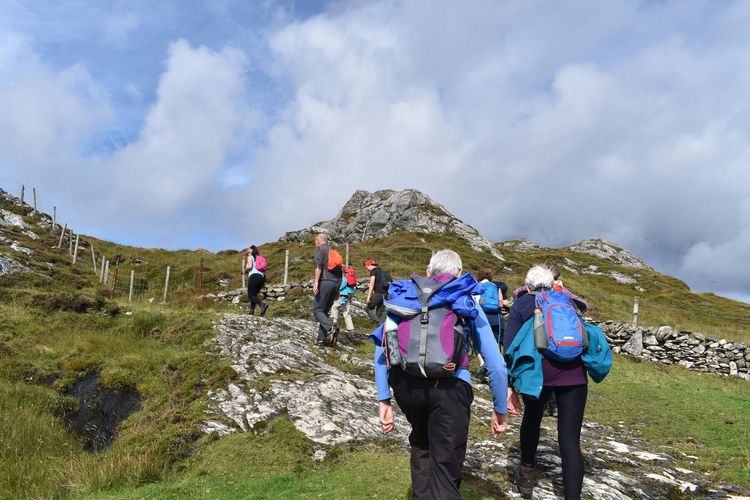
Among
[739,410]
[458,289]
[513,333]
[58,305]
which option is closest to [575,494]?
[513,333]

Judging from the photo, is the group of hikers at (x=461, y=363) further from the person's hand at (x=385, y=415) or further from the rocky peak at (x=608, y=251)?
the rocky peak at (x=608, y=251)

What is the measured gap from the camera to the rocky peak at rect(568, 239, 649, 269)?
307 feet

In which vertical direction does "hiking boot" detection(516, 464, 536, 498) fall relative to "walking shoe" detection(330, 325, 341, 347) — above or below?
below

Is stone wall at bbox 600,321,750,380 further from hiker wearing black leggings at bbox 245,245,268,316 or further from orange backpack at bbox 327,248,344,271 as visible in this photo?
hiker wearing black leggings at bbox 245,245,268,316

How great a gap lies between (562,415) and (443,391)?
1.57 meters

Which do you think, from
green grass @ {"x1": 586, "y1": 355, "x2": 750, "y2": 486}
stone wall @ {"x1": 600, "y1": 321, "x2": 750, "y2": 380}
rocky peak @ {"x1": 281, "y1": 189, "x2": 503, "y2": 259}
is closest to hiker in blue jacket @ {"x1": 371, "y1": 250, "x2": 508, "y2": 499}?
green grass @ {"x1": 586, "y1": 355, "x2": 750, "y2": 486}

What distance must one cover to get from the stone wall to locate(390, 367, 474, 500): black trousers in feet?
58.7

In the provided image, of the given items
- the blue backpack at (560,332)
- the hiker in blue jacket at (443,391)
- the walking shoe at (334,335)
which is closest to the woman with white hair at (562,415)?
the blue backpack at (560,332)

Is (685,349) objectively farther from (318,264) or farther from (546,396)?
(546,396)

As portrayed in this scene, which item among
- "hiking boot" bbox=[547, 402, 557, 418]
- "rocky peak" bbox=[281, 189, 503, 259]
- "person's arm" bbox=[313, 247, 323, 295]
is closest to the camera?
"hiking boot" bbox=[547, 402, 557, 418]

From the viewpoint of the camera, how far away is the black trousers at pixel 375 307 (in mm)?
15555

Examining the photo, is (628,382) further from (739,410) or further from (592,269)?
(592,269)

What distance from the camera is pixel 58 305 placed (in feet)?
43.2

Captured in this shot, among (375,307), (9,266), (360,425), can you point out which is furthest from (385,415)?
(9,266)
